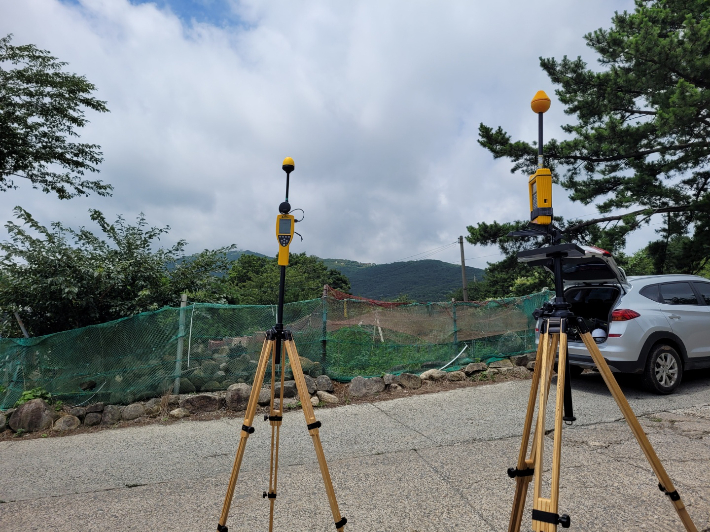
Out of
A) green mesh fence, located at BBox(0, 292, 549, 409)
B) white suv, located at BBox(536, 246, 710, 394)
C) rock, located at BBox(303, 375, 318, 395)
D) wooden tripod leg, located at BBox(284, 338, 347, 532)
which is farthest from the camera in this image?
rock, located at BBox(303, 375, 318, 395)

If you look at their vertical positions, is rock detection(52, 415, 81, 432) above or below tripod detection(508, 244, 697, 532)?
below

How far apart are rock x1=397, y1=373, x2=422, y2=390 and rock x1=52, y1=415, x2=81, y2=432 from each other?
180 inches

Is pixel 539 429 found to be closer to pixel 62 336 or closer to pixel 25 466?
pixel 25 466

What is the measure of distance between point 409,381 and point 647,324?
3435 mm

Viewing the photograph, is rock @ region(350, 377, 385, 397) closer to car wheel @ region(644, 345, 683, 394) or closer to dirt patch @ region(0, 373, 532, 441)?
dirt patch @ region(0, 373, 532, 441)

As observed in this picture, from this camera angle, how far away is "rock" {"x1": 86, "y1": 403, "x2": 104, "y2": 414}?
240 inches

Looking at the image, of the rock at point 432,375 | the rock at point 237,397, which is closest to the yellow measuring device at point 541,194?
the rock at point 237,397

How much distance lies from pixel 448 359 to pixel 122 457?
5380mm

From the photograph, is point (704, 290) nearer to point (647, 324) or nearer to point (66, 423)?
point (647, 324)

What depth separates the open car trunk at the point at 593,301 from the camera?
6.59 meters

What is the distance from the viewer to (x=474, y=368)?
806 centimetres

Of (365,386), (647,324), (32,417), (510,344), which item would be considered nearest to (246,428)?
(365,386)

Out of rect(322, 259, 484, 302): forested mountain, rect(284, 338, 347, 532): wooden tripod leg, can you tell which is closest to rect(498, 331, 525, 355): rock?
rect(284, 338, 347, 532): wooden tripod leg

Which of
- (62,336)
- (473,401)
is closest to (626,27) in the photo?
(473,401)
